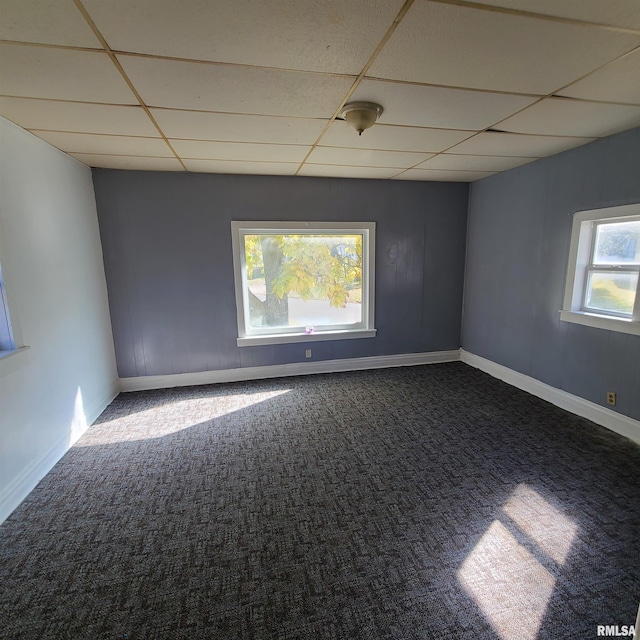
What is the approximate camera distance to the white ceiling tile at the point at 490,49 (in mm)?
1291

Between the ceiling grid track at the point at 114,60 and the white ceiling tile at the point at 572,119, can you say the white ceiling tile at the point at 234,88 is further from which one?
the white ceiling tile at the point at 572,119

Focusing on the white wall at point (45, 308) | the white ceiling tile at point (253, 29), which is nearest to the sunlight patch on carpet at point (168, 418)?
→ the white wall at point (45, 308)

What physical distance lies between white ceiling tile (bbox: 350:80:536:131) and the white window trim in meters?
1.30

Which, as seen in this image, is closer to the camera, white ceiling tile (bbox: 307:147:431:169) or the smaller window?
the smaller window

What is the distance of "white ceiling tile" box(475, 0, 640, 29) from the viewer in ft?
3.92

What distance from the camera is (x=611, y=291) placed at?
278 cm

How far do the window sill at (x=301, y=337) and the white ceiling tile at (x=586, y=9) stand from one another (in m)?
3.28

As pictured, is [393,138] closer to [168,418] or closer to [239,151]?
[239,151]

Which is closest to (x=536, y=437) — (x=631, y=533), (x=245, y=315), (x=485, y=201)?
(x=631, y=533)

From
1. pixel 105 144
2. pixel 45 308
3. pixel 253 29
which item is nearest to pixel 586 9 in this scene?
pixel 253 29

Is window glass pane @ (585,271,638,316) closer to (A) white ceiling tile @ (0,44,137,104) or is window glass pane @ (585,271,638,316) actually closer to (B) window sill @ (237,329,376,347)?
(B) window sill @ (237,329,376,347)

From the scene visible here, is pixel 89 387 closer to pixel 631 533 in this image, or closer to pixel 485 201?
pixel 631 533

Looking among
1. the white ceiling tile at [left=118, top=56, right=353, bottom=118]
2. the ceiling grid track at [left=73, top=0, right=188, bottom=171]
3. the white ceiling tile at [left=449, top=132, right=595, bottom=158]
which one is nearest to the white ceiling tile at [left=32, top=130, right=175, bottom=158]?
the ceiling grid track at [left=73, top=0, right=188, bottom=171]

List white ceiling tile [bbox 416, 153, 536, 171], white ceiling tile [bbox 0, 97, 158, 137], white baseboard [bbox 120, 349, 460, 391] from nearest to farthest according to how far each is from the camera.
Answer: white ceiling tile [bbox 0, 97, 158, 137]
white ceiling tile [bbox 416, 153, 536, 171]
white baseboard [bbox 120, 349, 460, 391]
